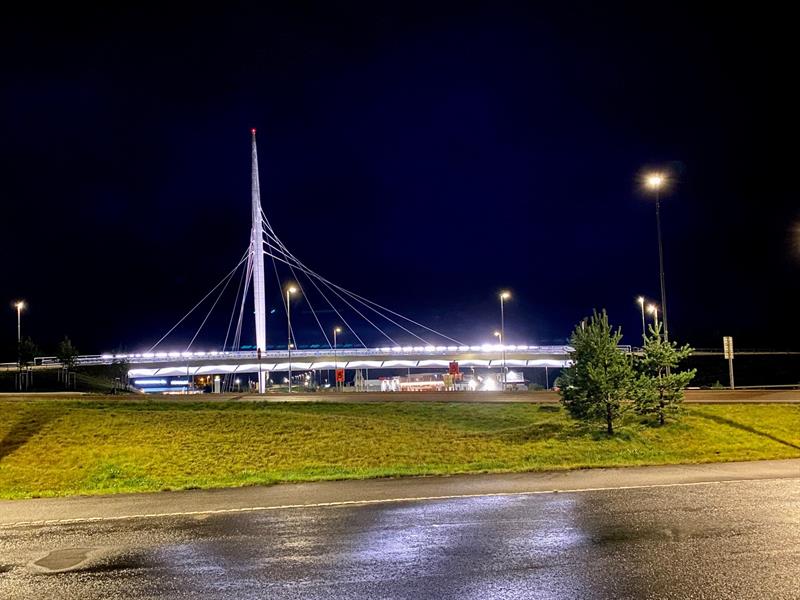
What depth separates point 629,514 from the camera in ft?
30.9

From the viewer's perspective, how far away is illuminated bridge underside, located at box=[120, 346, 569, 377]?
78.4m

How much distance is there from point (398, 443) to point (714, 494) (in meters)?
8.53

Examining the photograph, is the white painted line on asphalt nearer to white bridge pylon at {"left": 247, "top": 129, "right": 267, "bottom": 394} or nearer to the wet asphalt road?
the wet asphalt road

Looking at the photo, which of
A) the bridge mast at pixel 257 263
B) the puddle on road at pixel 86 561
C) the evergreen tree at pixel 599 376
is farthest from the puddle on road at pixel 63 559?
the bridge mast at pixel 257 263

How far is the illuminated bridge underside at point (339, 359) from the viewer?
257 feet

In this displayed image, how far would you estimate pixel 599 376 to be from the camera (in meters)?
17.6

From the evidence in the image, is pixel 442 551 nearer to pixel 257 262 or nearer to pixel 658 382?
pixel 658 382

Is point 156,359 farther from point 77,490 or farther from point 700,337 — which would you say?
point 700,337

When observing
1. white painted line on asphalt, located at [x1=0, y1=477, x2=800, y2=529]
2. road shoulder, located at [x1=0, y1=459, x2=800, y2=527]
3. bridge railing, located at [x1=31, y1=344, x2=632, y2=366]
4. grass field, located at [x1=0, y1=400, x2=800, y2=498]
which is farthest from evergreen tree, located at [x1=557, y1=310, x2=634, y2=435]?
bridge railing, located at [x1=31, y1=344, x2=632, y2=366]

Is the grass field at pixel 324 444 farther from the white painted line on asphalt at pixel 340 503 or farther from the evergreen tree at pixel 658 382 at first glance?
the white painted line on asphalt at pixel 340 503

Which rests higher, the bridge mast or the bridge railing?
the bridge mast

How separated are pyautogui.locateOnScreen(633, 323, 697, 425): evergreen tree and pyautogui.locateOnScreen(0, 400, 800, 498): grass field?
0.72 m

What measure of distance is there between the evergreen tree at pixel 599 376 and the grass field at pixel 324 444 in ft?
2.06

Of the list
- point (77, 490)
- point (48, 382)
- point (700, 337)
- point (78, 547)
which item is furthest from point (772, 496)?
point (700, 337)
